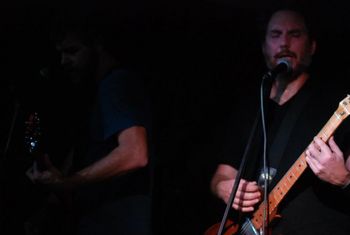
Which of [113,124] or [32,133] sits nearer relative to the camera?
[113,124]

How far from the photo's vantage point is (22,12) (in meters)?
3.41

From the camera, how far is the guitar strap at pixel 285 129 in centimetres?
235

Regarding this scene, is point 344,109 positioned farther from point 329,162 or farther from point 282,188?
point 282,188

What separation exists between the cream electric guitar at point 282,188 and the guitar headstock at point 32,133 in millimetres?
899

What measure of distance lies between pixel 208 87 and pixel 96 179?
1.32 meters

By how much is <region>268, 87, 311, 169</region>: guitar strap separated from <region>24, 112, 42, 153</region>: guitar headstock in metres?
1.08

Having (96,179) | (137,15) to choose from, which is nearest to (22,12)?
(137,15)

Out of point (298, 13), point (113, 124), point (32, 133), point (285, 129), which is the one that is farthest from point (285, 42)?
point (32, 133)

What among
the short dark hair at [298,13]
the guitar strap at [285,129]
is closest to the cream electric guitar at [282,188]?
the guitar strap at [285,129]

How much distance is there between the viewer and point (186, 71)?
3375mm

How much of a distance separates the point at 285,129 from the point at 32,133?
1173mm

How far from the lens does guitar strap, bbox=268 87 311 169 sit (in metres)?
2.35

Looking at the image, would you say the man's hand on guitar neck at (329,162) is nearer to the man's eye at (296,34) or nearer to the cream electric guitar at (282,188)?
the cream electric guitar at (282,188)

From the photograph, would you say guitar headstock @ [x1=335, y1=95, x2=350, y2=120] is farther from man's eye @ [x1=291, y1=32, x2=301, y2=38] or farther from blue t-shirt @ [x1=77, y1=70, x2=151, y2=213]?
blue t-shirt @ [x1=77, y1=70, x2=151, y2=213]
